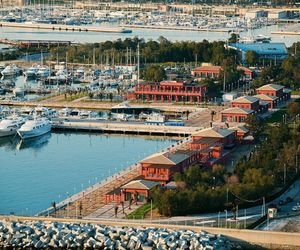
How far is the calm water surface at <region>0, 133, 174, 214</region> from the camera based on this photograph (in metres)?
19.7

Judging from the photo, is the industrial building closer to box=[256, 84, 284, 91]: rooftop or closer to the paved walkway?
box=[256, 84, 284, 91]: rooftop

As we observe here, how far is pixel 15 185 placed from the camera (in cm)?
2058

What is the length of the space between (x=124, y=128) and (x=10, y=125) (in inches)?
105

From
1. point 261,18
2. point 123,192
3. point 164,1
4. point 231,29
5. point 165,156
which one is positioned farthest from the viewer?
point 164,1

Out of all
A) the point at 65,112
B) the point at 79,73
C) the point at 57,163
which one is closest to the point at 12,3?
the point at 79,73

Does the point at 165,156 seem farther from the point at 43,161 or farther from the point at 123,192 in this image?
the point at 43,161

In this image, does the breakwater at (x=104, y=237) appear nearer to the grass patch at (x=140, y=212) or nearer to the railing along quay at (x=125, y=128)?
the grass patch at (x=140, y=212)

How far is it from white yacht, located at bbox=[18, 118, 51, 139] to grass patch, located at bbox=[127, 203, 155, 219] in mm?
8197

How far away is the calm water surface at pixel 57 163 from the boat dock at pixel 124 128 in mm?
364

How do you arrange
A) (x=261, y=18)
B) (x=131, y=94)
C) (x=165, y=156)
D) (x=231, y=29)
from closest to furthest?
(x=165, y=156) < (x=131, y=94) < (x=231, y=29) < (x=261, y=18)

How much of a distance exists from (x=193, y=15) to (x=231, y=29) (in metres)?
11.5

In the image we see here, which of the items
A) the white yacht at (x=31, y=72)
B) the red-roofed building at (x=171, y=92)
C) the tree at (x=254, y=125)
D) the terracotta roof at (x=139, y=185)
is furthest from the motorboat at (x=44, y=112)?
the terracotta roof at (x=139, y=185)

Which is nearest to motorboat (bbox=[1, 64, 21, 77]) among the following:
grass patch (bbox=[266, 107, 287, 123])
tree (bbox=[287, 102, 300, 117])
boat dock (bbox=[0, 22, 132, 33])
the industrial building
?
the industrial building

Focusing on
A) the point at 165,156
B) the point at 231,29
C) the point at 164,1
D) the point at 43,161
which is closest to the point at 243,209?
the point at 165,156
